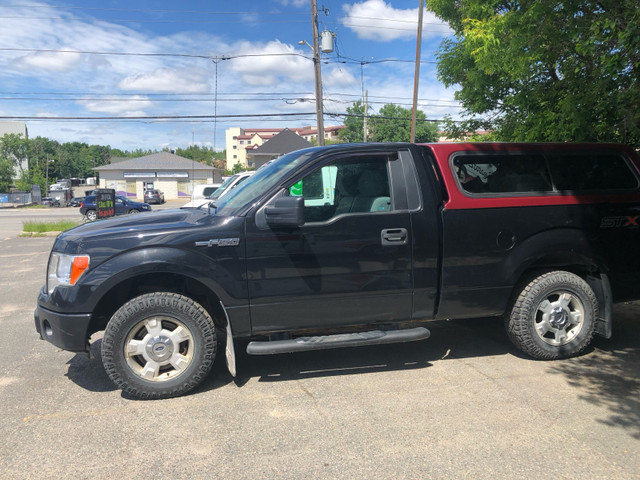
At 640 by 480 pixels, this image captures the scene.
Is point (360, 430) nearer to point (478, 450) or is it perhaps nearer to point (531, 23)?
point (478, 450)

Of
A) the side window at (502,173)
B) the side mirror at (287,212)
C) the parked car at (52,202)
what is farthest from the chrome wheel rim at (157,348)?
the parked car at (52,202)

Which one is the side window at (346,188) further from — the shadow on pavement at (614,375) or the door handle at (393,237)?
the shadow on pavement at (614,375)

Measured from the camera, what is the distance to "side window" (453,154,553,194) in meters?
4.30

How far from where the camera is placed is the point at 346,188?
4.14m

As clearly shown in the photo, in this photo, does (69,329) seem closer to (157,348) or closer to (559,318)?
(157,348)

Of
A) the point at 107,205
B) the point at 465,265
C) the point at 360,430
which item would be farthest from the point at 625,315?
the point at 107,205

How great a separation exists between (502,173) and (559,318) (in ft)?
4.74

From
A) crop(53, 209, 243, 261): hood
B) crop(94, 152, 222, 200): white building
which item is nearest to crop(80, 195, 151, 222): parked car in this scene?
crop(53, 209, 243, 261): hood

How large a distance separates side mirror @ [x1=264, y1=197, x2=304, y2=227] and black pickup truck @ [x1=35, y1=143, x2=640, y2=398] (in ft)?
0.04

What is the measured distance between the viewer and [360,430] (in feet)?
10.8

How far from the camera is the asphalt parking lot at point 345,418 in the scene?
287 cm

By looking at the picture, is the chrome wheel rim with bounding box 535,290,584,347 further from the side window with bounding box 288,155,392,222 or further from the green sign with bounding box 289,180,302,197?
the green sign with bounding box 289,180,302,197

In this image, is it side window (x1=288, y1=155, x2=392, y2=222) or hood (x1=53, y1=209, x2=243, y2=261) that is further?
side window (x1=288, y1=155, x2=392, y2=222)

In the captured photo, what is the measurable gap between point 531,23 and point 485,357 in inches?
173
